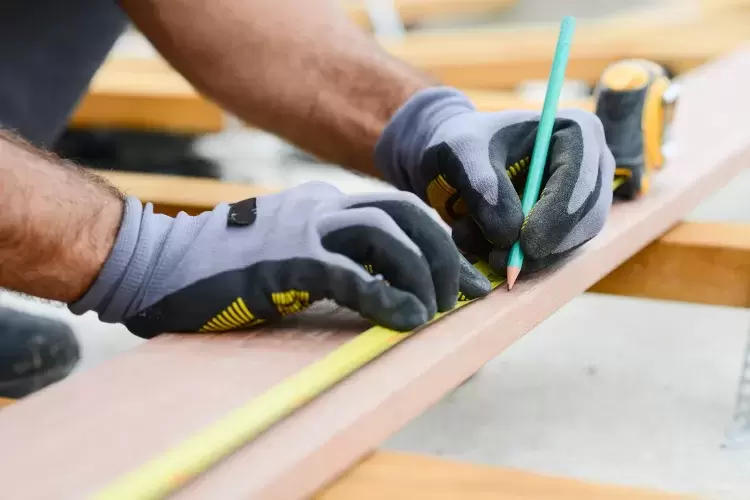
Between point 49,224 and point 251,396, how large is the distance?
0.25 meters

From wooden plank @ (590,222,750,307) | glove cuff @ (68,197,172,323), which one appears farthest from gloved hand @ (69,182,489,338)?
wooden plank @ (590,222,750,307)

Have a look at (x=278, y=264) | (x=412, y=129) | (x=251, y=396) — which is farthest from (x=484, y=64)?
(x=251, y=396)

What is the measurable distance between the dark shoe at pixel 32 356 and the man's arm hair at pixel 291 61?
51cm

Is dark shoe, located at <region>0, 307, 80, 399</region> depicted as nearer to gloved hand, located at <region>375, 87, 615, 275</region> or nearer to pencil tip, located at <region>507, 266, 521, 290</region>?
gloved hand, located at <region>375, 87, 615, 275</region>

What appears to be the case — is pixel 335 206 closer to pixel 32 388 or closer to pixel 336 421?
pixel 336 421

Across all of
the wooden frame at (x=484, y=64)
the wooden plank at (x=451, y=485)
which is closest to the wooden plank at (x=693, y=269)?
the wooden plank at (x=451, y=485)

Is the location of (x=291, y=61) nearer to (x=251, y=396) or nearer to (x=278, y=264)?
(x=278, y=264)

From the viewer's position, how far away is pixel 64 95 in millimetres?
1303

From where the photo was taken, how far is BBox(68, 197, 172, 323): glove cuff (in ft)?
2.28

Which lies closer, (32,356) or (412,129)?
(412,129)

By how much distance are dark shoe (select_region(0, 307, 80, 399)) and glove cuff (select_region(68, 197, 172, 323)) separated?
0.61m

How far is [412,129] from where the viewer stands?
102 cm

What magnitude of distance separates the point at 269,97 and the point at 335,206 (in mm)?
546

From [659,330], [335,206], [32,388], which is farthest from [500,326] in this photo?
[32,388]
